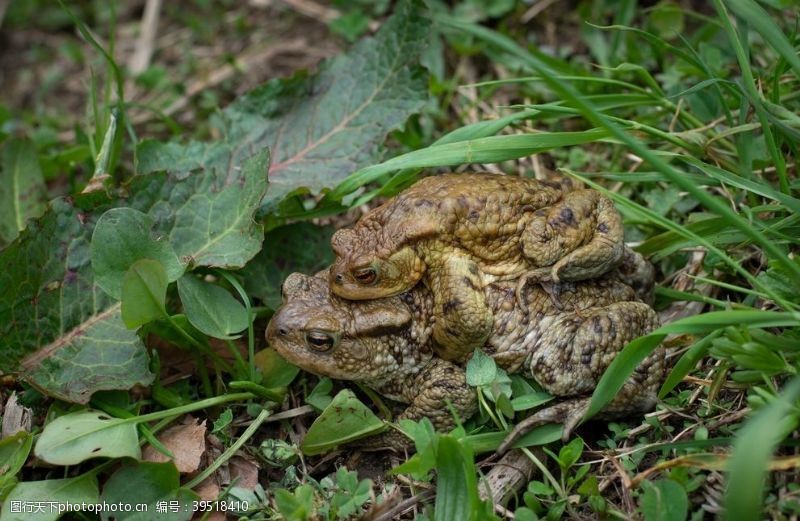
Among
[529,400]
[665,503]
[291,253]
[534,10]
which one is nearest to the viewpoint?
[665,503]

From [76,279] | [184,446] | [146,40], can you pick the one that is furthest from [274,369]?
[146,40]

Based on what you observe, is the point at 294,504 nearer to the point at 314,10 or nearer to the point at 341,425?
the point at 341,425

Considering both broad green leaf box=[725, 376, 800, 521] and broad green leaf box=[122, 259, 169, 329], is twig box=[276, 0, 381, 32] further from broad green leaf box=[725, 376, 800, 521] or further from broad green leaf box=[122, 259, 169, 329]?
broad green leaf box=[725, 376, 800, 521]

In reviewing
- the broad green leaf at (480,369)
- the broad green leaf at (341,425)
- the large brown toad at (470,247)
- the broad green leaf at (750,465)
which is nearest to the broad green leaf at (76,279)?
the large brown toad at (470,247)

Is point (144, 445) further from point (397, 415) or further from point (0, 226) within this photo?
point (0, 226)

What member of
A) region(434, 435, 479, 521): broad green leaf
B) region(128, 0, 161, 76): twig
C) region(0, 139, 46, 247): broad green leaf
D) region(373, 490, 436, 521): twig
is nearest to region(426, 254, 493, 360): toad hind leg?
region(434, 435, 479, 521): broad green leaf

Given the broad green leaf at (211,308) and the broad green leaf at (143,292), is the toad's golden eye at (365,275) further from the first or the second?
the broad green leaf at (143,292)
